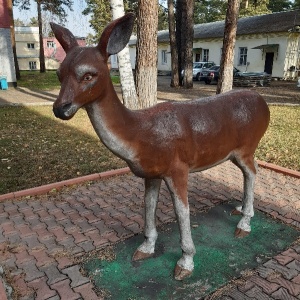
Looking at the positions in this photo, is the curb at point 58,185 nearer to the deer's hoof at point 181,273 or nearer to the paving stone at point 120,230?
the paving stone at point 120,230

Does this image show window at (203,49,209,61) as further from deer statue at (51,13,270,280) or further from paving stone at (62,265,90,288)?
paving stone at (62,265,90,288)

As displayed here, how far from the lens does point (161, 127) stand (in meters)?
2.66

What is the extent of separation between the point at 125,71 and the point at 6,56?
13.9 m

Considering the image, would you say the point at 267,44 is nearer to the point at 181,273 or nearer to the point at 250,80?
the point at 250,80

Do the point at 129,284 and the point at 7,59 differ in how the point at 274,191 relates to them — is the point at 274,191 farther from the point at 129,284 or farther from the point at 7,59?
the point at 7,59

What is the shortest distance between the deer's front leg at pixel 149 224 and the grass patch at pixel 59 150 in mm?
2796

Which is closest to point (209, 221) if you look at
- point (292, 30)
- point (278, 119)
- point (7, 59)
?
point (278, 119)

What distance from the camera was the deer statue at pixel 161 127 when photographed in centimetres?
211

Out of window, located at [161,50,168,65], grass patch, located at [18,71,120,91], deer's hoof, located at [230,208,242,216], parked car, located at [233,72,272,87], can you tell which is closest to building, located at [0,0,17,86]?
grass patch, located at [18,71,120,91]

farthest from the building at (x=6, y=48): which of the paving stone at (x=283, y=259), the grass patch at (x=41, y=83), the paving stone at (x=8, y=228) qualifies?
the paving stone at (x=283, y=259)

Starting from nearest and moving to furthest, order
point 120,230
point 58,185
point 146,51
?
point 120,230 < point 58,185 < point 146,51

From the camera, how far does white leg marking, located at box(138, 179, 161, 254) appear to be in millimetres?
3128

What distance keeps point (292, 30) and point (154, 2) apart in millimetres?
21223

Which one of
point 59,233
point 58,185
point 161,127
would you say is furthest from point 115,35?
point 58,185
